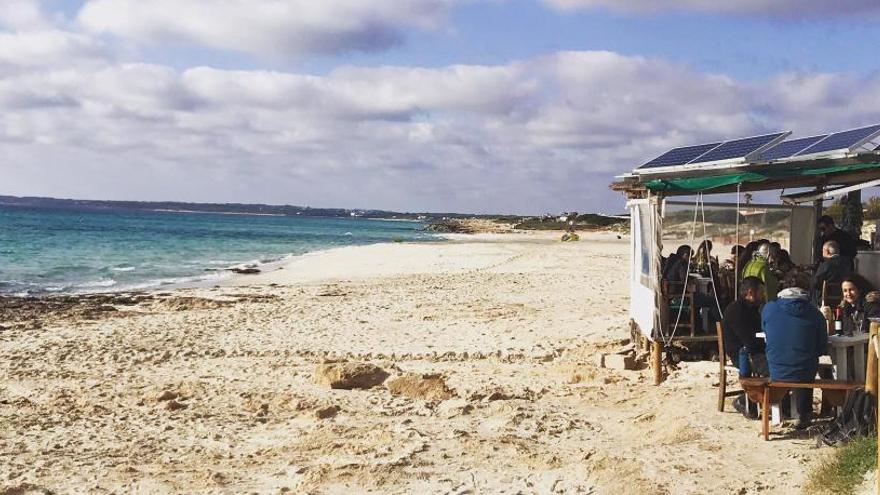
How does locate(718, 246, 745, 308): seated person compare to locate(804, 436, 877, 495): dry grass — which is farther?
locate(718, 246, 745, 308): seated person

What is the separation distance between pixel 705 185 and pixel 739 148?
575 millimetres

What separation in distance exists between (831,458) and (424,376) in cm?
469

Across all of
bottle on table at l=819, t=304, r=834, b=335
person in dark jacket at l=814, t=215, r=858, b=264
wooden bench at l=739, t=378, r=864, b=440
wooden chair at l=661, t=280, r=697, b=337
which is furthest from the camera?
person in dark jacket at l=814, t=215, r=858, b=264

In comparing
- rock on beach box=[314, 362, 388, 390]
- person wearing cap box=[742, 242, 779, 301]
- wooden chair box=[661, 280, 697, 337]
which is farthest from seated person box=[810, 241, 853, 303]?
rock on beach box=[314, 362, 388, 390]

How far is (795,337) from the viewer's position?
20.1ft

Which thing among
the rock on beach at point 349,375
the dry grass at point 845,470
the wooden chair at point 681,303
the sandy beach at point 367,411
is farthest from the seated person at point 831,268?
the rock on beach at point 349,375

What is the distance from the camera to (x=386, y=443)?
265 inches

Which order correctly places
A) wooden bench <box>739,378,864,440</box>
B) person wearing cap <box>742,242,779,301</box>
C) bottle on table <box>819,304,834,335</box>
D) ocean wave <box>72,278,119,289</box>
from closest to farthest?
1. wooden bench <box>739,378,864,440</box>
2. bottle on table <box>819,304,834,335</box>
3. person wearing cap <box>742,242,779,301</box>
4. ocean wave <box>72,278,119,289</box>

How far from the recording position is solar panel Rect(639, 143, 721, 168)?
926 centimetres

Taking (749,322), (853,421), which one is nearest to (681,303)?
(749,322)

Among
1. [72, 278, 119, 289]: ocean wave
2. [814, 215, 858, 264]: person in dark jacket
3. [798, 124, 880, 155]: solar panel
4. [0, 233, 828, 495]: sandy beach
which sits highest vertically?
[798, 124, 880, 155]: solar panel

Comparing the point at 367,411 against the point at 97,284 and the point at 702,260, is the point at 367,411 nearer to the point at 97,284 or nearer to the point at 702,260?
the point at 702,260

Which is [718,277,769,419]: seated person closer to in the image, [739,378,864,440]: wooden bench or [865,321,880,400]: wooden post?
[739,378,864,440]: wooden bench

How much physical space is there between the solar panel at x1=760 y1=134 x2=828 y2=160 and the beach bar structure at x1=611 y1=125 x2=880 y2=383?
0.04 feet
